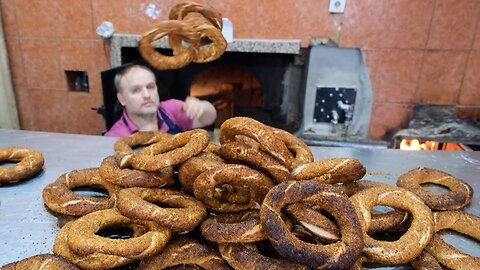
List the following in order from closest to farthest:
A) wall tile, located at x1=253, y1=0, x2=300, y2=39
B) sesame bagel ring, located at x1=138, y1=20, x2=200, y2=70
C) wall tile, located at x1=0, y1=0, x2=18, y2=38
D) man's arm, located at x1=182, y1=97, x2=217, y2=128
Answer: sesame bagel ring, located at x1=138, y1=20, x2=200, y2=70 → man's arm, located at x1=182, y1=97, x2=217, y2=128 → wall tile, located at x1=253, y1=0, x2=300, y2=39 → wall tile, located at x1=0, y1=0, x2=18, y2=38

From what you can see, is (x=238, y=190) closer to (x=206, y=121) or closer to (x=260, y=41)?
(x=206, y=121)

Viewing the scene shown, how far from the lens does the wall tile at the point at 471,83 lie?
3173mm

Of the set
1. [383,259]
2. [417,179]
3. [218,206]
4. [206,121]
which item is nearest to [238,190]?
[218,206]

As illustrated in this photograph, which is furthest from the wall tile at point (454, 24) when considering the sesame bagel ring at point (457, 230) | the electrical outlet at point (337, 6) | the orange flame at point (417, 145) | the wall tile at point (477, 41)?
the sesame bagel ring at point (457, 230)

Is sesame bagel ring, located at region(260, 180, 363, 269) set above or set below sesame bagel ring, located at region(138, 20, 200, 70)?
below

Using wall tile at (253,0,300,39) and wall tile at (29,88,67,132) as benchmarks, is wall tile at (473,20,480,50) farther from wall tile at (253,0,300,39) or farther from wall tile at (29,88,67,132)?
wall tile at (29,88,67,132)

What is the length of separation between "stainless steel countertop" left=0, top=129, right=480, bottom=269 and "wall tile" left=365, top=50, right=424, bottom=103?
1467 mm

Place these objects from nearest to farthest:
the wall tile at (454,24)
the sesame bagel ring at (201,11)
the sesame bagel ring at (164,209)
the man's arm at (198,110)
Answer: the sesame bagel ring at (164,209), the sesame bagel ring at (201,11), the man's arm at (198,110), the wall tile at (454,24)

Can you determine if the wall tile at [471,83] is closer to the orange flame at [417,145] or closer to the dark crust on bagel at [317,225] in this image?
the orange flame at [417,145]

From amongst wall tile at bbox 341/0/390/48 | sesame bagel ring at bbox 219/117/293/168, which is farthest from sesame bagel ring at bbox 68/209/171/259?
wall tile at bbox 341/0/390/48

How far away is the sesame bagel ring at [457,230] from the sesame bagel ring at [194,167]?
0.78 metres

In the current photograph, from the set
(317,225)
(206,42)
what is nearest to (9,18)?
(206,42)

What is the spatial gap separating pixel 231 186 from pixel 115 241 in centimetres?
42

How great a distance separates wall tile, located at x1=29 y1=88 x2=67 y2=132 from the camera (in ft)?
12.2
